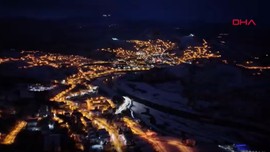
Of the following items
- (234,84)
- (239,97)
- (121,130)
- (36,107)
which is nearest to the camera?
(121,130)

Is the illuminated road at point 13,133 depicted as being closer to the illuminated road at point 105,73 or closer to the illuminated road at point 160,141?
the illuminated road at point 105,73

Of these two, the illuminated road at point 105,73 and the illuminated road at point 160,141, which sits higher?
the illuminated road at point 160,141

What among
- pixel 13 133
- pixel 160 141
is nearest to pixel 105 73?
pixel 13 133

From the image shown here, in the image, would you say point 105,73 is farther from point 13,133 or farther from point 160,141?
point 160,141

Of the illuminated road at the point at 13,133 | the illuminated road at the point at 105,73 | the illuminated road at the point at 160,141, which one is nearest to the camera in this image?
the illuminated road at the point at 160,141

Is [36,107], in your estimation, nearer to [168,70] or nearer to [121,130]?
[121,130]

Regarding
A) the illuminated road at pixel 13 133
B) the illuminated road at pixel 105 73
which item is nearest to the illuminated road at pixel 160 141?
the illuminated road at pixel 105 73

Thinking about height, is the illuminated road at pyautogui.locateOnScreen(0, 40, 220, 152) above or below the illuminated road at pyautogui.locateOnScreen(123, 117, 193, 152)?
below

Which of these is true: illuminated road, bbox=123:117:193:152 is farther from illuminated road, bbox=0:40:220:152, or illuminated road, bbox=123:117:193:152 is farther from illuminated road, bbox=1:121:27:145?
illuminated road, bbox=1:121:27:145

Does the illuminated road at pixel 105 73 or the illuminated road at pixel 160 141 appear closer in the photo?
the illuminated road at pixel 160 141

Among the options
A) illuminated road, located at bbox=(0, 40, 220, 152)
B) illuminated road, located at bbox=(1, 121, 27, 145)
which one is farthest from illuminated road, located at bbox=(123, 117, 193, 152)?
illuminated road, located at bbox=(1, 121, 27, 145)

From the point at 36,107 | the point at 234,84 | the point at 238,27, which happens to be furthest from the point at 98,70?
the point at 238,27
